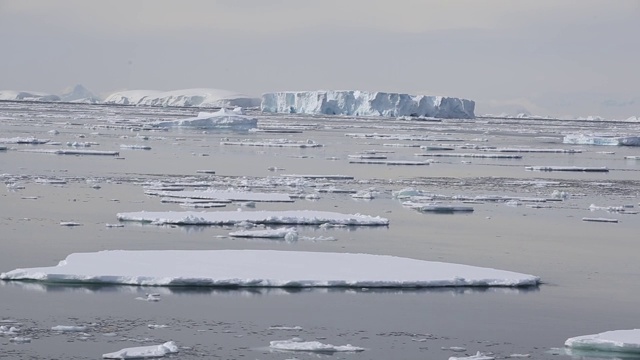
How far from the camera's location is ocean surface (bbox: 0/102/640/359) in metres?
7.73

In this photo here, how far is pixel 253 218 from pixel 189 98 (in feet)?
352

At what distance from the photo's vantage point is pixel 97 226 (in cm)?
1277

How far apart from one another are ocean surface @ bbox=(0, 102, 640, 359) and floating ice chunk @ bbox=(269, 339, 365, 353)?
0.10 meters

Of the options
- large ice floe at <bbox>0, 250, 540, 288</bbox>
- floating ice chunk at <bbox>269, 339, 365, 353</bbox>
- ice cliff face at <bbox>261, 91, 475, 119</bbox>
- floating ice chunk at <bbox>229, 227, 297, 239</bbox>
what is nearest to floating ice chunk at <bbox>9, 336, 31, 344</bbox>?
floating ice chunk at <bbox>269, 339, 365, 353</bbox>

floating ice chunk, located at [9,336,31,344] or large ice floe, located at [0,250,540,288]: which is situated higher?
large ice floe, located at [0,250,540,288]

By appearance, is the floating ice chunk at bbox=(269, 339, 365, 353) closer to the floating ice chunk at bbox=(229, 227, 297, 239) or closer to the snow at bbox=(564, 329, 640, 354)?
the snow at bbox=(564, 329, 640, 354)

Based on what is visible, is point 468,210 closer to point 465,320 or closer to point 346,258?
point 346,258

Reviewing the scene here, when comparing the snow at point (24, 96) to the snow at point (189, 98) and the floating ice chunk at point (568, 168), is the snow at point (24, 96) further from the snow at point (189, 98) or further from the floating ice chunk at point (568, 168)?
the floating ice chunk at point (568, 168)

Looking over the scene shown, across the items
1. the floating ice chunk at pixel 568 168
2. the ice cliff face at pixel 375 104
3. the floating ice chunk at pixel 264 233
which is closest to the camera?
the floating ice chunk at pixel 264 233

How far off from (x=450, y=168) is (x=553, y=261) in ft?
44.6

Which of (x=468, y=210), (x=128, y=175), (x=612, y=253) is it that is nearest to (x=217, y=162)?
(x=128, y=175)

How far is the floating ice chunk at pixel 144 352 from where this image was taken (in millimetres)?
6957

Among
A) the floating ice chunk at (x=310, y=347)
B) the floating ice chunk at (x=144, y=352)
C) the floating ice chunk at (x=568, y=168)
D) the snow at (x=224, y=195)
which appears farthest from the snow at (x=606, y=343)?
the floating ice chunk at (x=568, y=168)

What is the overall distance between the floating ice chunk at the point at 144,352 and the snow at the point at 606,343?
2.80 meters
